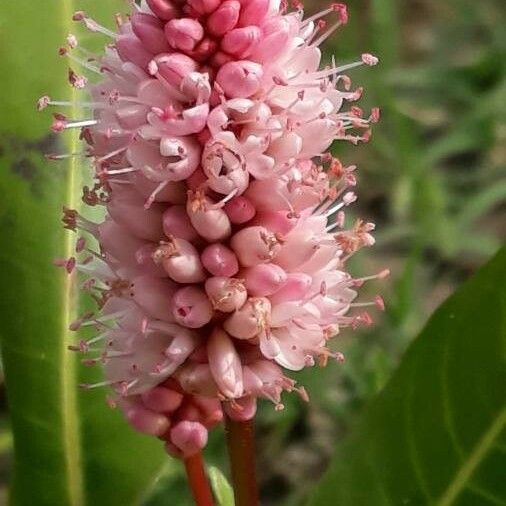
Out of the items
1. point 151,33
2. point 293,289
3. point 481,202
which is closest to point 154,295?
point 293,289

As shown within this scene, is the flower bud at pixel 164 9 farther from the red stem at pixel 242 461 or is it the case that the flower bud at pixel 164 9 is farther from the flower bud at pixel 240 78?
the red stem at pixel 242 461

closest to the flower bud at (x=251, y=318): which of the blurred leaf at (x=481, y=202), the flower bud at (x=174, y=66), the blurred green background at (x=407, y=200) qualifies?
the flower bud at (x=174, y=66)

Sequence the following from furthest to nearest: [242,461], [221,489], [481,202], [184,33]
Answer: [481,202], [221,489], [242,461], [184,33]

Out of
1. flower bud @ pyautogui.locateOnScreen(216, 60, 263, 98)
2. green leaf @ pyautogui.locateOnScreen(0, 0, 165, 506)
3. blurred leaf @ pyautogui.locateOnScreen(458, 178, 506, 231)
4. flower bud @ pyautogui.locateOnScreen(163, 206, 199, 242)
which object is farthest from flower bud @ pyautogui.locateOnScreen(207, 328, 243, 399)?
blurred leaf @ pyautogui.locateOnScreen(458, 178, 506, 231)

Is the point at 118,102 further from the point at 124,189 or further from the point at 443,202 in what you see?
the point at 443,202

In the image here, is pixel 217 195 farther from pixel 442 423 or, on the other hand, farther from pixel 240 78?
pixel 442 423

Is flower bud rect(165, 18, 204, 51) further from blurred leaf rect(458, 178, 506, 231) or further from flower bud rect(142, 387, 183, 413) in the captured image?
blurred leaf rect(458, 178, 506, 231)

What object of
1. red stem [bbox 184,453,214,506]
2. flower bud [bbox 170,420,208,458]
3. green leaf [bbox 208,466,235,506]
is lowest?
green leaf [bbox 208,466,235,506]

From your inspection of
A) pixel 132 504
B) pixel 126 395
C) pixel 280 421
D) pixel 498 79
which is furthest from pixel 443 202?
pixel 126 395
